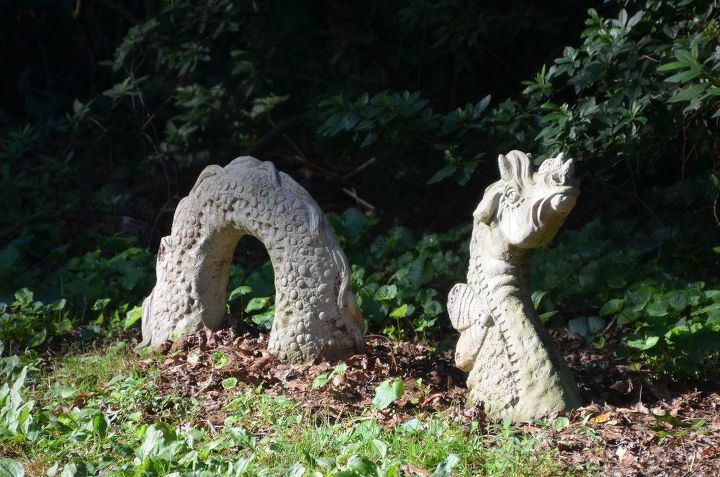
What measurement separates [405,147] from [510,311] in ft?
7.87

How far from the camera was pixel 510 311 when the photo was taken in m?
4.12

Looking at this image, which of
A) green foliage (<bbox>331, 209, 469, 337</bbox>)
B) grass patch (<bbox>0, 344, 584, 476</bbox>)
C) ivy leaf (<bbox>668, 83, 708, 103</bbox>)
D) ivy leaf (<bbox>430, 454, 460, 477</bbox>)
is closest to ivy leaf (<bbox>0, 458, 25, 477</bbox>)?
grass patch (<bbox>0, 344, 584, 476</bbox>)

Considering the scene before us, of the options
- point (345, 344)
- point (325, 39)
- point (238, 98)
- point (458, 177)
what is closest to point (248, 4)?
point (238, 98)

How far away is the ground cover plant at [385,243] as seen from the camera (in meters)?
4.00

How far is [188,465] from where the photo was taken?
3.77m

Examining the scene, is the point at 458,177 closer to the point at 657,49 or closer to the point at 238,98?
the point at 657,49

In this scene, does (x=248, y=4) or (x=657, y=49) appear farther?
(x=248, y=4)

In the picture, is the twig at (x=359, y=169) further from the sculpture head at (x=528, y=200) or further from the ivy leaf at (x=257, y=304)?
the sculpture head at (x=528, y=200)

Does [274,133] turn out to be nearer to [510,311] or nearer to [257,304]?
[257,304]

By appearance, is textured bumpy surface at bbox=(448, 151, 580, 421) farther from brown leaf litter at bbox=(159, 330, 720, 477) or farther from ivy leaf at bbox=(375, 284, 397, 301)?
ivy leaf at bbox=(375, 284, 397, 301)

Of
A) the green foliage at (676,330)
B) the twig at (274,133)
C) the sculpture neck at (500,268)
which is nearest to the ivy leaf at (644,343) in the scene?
the green foliage at (676,330)

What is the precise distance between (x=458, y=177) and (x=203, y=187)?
4.89 feet

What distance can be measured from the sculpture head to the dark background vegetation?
92 centimetres

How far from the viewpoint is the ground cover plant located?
13.1 feet
